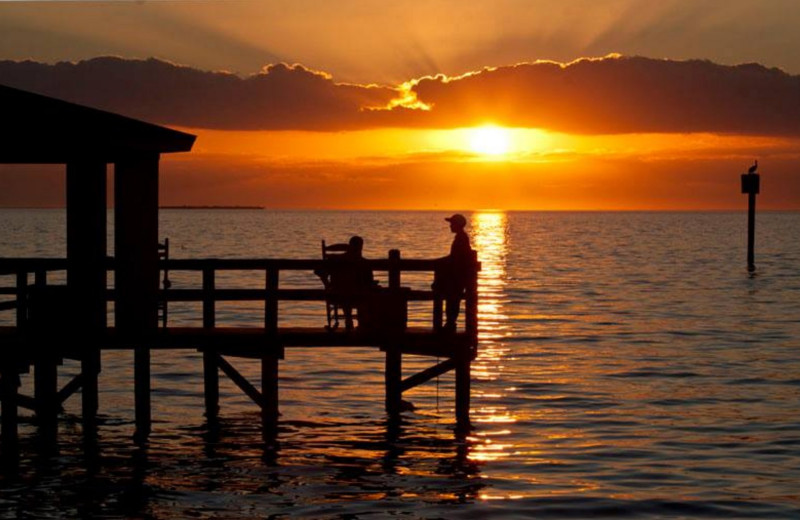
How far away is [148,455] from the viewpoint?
18000 mm

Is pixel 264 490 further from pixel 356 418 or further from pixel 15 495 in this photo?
pixel 356 418

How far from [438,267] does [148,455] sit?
5.04 metres

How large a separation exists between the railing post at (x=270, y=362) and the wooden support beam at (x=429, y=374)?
6.83 feet

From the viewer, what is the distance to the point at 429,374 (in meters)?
20.5

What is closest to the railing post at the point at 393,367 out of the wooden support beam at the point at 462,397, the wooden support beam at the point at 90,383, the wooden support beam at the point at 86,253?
the wooden support beam at the point at 462,397

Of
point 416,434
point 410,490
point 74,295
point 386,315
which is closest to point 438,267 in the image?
point 386,315

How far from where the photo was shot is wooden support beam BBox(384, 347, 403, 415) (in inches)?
781

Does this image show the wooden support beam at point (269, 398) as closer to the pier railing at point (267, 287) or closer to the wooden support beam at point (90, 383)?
the pier railing at point (267, 287)

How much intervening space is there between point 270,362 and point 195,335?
1.36 meters

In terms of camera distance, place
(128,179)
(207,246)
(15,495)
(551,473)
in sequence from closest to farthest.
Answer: (15,495) → (551,473) → (128,179) → (207,246)

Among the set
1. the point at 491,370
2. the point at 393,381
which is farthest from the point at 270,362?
the point at 491,370

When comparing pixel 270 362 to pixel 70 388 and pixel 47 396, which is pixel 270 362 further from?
pixel 70 388

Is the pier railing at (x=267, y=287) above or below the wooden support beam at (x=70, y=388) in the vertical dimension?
above

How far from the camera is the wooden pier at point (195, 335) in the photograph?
18.1 metres
